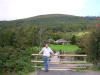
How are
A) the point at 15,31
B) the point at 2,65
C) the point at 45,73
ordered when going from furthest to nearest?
1. the point at 15,31
2. the point at 2,65
3. the point at 45,73

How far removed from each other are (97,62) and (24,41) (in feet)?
104

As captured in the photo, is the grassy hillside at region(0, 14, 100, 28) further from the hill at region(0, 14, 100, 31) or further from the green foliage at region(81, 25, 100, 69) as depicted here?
the green foliage at region(81, 25, 100, 69)

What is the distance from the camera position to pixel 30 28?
190 feet

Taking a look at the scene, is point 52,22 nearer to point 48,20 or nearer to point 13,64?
point 48,20

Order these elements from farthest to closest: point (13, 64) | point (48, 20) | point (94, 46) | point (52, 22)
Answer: point (48, 20) < point (52, 22) < point (94, 46) < point (13, 64)

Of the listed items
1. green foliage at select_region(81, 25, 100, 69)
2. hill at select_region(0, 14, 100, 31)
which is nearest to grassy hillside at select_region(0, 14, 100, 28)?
hill at select_region(0, 14, 100, 31)

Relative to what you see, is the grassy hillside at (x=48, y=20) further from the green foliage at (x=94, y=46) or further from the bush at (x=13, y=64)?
the bush at (x=13, y=64)

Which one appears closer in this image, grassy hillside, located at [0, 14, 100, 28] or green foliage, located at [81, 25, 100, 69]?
green foliage, located at [81, 25, 100, 69]

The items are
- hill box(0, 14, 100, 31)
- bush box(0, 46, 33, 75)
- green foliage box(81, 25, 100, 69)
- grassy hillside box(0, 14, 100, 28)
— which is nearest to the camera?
bush box(0, 46, 33, 75)

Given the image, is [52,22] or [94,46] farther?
[52,22]

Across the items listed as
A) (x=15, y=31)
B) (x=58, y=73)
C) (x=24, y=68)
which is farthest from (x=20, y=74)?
(x=15, y=31)

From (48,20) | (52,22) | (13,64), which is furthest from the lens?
(48,20)

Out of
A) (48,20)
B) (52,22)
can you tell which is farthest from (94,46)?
(48,20)

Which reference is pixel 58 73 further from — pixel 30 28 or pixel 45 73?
pixel 30 28
